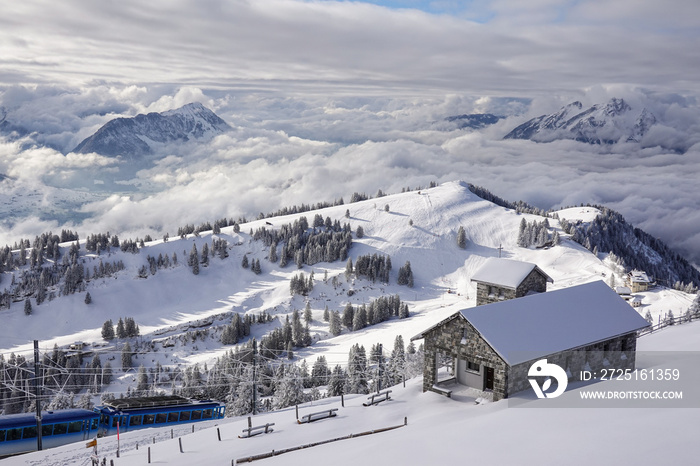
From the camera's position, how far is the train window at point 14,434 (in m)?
41.4

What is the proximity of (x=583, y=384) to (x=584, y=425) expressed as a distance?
11.9 metres

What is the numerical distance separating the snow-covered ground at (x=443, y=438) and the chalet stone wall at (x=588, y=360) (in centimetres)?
247

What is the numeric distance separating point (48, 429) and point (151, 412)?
891 centimetres

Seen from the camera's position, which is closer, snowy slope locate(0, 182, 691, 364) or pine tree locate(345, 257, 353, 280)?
snowy slope locate(0, 182, 691, 364)

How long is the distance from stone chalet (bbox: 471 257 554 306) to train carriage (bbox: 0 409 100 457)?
43802 mm

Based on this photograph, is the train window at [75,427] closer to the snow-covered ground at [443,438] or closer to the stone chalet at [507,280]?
the snow-covered ground at [443,438]

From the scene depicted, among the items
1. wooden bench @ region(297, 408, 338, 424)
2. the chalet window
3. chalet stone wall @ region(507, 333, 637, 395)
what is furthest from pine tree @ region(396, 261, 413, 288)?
wooden bench @ region(297, 408, 338, 424)

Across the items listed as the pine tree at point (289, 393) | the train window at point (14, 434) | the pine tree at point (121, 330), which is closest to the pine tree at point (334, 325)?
the pine tree at point (121, 330)

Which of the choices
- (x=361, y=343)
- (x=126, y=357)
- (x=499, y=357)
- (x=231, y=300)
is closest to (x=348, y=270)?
(x=231, y=300)

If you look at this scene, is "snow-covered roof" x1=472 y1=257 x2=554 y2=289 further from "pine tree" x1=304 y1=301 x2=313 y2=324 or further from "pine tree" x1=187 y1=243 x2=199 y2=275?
"pine tree" x1=187 y1=243 x2=199 y2=275

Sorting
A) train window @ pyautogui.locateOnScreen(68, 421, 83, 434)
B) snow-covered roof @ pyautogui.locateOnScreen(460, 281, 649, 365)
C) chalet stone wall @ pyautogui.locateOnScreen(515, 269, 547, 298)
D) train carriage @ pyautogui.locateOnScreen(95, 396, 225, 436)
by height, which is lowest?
train carriage @ pyautogui.locateOnScreen(95, 396, 225, 436)

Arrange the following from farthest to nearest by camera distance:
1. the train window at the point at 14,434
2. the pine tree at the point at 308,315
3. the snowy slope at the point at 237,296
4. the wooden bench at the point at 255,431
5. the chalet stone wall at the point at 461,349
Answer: the pine tree at the point at 308,315
the snowy slope at the point at 237,296
the train window at the point at 14,434
the wooden bench at the point at 255,431
the chalet stone wall at the point at 461,349

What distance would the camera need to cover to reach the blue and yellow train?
41.8 meters

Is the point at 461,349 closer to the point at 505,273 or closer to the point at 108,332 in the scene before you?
the point at 505,273
